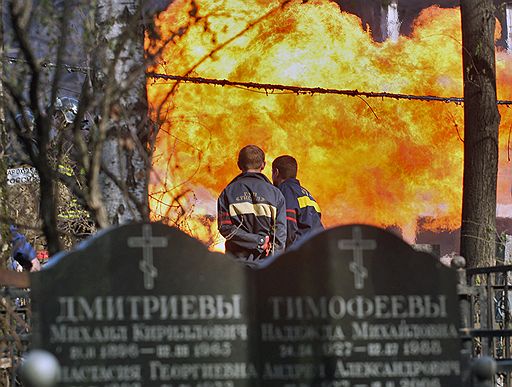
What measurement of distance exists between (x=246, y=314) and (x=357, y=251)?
0.53 m

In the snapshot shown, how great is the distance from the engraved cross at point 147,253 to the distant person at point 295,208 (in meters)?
5.45

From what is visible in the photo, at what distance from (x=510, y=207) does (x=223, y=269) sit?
25.7 metres

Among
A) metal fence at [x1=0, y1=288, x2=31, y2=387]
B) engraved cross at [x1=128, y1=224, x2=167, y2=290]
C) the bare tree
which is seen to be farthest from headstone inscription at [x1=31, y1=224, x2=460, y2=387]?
the bare tree

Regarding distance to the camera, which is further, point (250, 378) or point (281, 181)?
point (281, 181)

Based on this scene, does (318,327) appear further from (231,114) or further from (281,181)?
(231,114)

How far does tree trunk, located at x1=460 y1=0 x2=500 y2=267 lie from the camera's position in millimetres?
13383

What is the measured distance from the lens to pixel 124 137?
21.6ft

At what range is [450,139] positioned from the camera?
3033 cm

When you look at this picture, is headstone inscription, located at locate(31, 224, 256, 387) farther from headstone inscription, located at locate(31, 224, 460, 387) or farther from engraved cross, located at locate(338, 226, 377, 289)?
engraved cross, located at locate(338, 226, 377, 289)

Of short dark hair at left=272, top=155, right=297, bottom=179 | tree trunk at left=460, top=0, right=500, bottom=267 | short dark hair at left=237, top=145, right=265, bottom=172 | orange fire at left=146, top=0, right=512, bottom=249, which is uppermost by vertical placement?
orange fire at left=146, top=0, right=512, bottom=249

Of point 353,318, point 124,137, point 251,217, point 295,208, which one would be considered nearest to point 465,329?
point 353,318

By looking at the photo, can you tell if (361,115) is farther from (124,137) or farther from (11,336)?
(11,336)

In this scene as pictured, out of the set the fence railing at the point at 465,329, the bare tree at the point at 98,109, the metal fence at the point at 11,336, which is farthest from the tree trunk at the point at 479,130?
the bare tree at the point at 98,109

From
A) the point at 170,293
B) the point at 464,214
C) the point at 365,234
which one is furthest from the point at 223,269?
the point at 464,214
